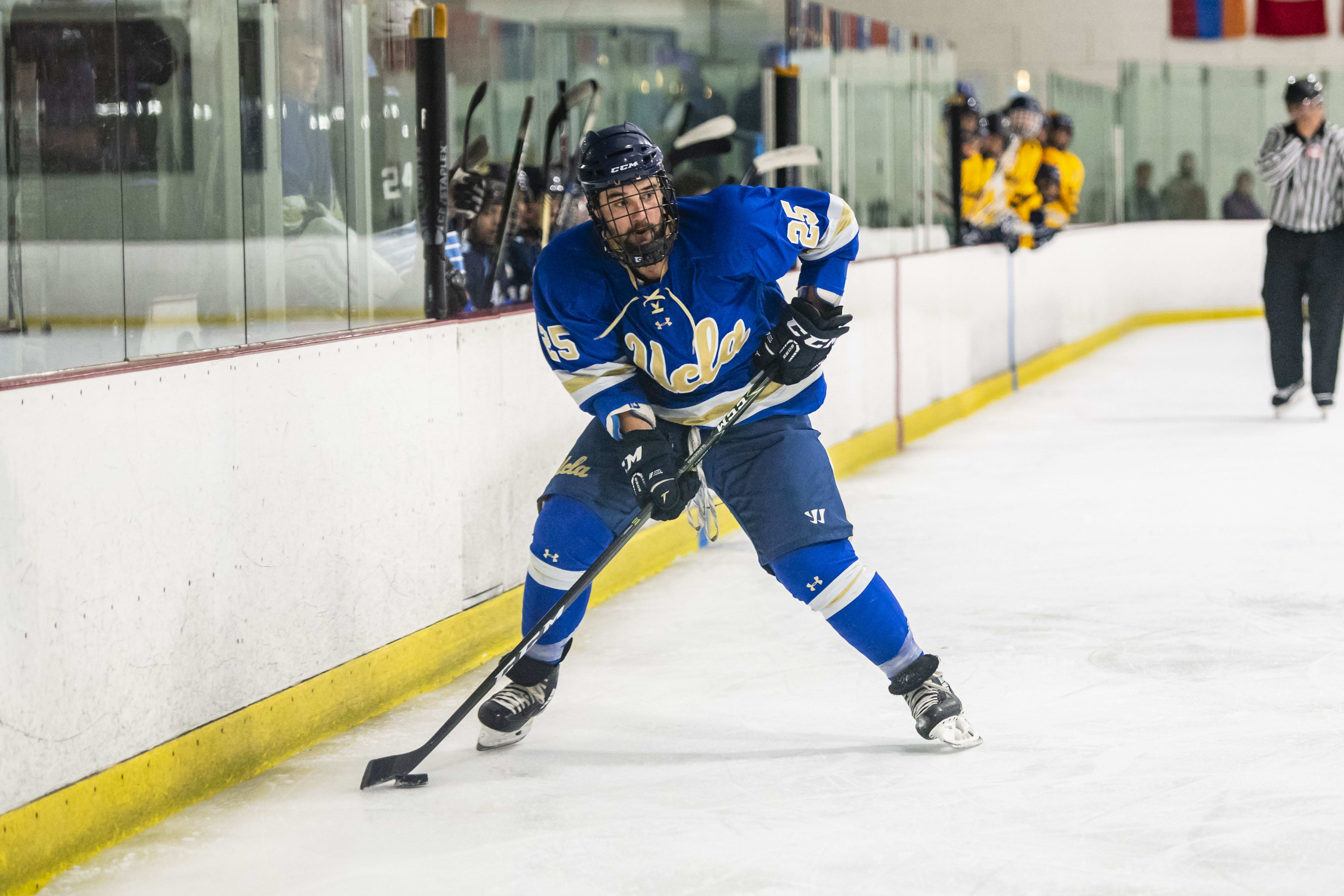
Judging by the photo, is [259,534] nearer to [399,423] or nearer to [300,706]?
[300,706]

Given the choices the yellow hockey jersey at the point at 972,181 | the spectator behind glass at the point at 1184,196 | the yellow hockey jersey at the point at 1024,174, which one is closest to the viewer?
the yellow hockey jersey at the point at 972,181

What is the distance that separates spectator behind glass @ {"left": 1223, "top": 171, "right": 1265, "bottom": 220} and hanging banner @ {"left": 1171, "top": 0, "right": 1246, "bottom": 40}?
166 centimetres

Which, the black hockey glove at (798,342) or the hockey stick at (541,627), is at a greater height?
the black hockey glove at (798,342)

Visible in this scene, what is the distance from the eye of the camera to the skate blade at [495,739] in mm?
2756

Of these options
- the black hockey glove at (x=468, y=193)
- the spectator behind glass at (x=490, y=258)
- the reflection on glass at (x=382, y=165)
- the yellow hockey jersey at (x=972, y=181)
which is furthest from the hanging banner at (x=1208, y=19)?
the reflection on glass at (x=382, y=165)

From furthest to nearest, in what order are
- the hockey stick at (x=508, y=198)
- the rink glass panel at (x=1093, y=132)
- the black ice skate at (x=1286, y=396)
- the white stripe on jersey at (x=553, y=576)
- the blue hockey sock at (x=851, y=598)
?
the rink glass panel at (x=1093, y=132) < the black ice skate at (x=1286, y=396) < the hockey stick at (x=508, y=198) < the white stripe on jersey at (x=553, y=576) < the blue hockey sock at (x=851, y=598)

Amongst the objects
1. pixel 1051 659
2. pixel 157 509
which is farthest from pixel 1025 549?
pixel 157 509

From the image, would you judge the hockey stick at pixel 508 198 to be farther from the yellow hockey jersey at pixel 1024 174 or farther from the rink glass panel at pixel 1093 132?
the rink glass panel at pixel 1093 132

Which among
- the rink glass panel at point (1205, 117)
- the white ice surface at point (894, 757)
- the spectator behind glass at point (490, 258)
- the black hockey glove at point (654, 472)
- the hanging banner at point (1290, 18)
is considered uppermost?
the hanging banner at point (1290, 18)

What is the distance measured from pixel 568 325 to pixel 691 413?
11.2 inches

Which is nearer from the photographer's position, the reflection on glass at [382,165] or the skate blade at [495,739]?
the skate blade at [495,739]

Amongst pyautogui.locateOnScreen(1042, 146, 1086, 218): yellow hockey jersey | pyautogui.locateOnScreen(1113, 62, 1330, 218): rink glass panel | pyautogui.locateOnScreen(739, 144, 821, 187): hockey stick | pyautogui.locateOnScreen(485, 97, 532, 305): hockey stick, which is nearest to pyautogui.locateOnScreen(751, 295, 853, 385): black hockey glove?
pyautogui.locateOnScreen(485, 97, 532, 305): hockey stick

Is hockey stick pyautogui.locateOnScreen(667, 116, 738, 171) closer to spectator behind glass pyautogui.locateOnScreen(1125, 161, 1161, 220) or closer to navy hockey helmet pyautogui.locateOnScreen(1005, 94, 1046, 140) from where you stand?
navy hockey helmet pyautogui.locateOnScreen(1005, 94, 1046, 140)

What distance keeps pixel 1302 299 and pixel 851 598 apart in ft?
15.2
